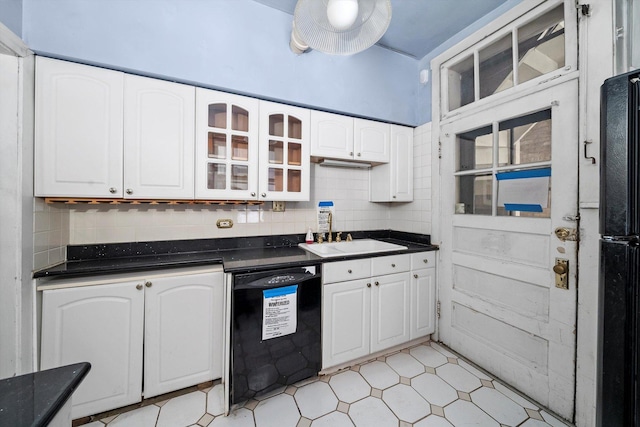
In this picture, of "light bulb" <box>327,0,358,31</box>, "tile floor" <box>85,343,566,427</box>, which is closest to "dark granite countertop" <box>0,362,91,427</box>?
"tile floor" <box>85,343,566,427</box>

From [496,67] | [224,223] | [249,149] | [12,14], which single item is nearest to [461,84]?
[496,67]

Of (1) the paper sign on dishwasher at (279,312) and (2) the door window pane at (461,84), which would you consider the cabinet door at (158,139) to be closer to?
(1) the paper sign on dishwasher at (279,312)

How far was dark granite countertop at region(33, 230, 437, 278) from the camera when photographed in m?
1.42

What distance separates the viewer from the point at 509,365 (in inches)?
66.3

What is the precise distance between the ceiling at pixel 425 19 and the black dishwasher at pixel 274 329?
1.97m

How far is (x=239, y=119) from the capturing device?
5.74 ft

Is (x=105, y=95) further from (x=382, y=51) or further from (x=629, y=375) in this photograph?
(x=629, y=375)

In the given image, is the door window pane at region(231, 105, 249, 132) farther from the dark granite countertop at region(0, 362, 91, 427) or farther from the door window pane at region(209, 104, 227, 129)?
the dark granite countertop at region(0, 362, 91, 427)

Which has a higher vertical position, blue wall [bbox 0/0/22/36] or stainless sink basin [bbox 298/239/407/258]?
blue wall [bbox 0/0/22/36]

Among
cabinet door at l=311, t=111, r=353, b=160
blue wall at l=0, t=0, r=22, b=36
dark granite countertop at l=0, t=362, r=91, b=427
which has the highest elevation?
blue wall at l=0, t=0, r=22, b=36

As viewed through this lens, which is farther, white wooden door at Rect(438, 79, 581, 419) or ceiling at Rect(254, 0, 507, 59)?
ceiling at Rect(254, 0, 507, 59)

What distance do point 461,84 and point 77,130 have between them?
2.74 m

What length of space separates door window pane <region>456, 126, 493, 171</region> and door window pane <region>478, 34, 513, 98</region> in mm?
286

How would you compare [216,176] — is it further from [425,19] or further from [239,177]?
[425,19]
